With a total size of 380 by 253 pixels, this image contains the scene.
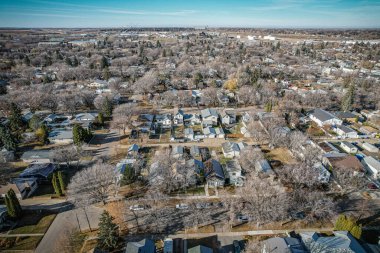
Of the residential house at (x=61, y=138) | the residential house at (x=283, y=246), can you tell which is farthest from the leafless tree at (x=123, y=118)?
the residential house at (x=283, y=246)

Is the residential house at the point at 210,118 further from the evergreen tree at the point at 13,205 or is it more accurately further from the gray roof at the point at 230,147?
the evergreen tree at the point at 13,205

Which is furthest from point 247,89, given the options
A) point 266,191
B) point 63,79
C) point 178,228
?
point 63,79

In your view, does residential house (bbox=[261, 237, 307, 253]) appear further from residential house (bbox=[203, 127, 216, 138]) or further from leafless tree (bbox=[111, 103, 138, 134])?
leafless tree (bbox=[111, 103, 138, 134])

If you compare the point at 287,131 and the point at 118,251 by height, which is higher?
the point at 287,131

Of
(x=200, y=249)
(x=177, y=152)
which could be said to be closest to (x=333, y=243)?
(x=200, y=249)

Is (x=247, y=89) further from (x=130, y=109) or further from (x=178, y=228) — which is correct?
(x=178, y=228)
